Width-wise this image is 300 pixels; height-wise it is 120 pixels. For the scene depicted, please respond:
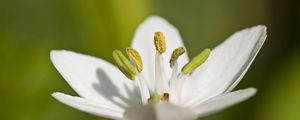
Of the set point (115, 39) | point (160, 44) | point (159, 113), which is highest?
point (115, 39)

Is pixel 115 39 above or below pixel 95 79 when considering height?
above

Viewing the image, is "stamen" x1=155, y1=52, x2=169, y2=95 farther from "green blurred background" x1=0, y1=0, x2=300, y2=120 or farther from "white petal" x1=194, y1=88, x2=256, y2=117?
"green blurred background" x1=0, y1=0, x2=300, y2=120

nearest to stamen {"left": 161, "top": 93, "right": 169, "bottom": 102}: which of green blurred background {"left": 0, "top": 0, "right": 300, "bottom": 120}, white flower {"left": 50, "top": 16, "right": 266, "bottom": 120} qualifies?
white flower {"left": 50, "top": 16, "right": 266, "bottom": 120}

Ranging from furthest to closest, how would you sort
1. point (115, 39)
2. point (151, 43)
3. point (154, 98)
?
point (115, 39), point (151, 43), point (154, 98)

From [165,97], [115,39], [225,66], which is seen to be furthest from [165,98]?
[115,39]

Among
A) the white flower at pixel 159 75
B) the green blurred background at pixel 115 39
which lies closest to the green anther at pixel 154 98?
the white flower at pixel 159 75

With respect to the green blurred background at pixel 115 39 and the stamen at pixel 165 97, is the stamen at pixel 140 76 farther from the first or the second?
the green blurred background at pixel 115 39

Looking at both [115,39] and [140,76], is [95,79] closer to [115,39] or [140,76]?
[140,76]
